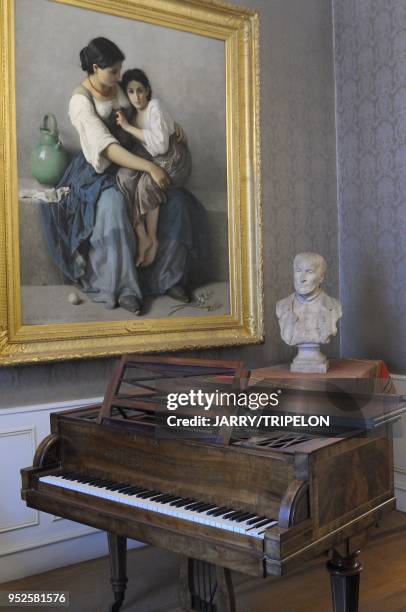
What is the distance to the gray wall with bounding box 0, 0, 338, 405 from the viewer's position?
4633 mm

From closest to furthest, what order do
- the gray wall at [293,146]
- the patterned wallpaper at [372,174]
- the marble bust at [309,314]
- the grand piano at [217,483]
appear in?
the grand piano at [217,483], the marble bust at [309,314], the patterned wallpaper at [372,174], the gray wall at [293,146]

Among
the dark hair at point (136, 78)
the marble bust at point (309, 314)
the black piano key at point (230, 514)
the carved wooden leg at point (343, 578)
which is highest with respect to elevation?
the dark hair at point (136, 78)

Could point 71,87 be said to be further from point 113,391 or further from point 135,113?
point 113,391

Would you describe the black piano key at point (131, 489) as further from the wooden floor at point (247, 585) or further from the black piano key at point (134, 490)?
the wooden floor at point (247, 585)

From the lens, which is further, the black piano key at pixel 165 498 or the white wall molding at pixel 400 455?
the white wall molding at pixel 400 455

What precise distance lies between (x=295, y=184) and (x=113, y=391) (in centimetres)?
272

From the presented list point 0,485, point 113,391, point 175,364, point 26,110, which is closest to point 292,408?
point 175,364

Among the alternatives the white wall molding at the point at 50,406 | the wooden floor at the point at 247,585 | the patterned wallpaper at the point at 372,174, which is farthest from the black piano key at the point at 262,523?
the patterned wallpaper at the point at 372,174

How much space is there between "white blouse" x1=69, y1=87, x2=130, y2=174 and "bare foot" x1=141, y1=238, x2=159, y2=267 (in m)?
0.55

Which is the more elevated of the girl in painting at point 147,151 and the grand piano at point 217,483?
the girl in painting at point 147,151

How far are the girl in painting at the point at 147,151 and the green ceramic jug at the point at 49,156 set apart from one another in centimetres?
39

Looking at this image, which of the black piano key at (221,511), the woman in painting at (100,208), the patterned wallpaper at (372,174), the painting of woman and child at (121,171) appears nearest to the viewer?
the black piano key at (221,511)

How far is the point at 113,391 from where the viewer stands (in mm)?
2662

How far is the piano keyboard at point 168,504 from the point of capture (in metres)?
2.10
